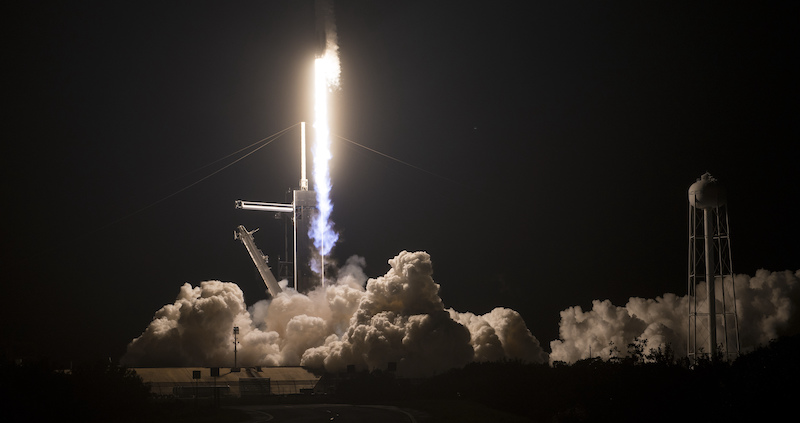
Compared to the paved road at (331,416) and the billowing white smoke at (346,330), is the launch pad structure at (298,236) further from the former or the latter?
the paved road at (331,416)

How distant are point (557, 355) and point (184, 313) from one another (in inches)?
1369

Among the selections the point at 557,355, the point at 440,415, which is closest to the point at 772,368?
the point at 440,415

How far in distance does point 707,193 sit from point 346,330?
33686 mm

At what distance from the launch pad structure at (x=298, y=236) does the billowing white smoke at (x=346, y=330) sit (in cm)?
163

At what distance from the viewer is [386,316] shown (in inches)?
2768

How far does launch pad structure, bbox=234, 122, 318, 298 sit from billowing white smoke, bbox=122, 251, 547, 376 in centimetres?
163

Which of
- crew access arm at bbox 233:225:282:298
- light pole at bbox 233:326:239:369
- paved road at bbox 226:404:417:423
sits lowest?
paved road at bbox 226:404:417:423

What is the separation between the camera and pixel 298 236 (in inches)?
3073

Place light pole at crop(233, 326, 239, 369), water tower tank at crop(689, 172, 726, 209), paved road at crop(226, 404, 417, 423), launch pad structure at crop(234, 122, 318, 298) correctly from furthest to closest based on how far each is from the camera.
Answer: launch pad structure at crop(234, 122, 318, 298) → light pole at crop(233, 326, 239, 369) → water tower tank at crop(689, 172, 726, 209) → paved road at crop(226, 404, 417, 423)

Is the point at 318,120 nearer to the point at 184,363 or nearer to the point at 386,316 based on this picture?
the point at 386,316

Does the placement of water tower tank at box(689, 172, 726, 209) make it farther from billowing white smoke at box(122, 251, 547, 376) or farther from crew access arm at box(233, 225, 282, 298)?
crew access arm at box(233, 225, 282, 298)

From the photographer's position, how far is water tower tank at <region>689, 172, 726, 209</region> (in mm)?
58375

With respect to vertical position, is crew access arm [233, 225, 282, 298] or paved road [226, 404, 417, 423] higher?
crew access arm [233, 225, 282, 298]

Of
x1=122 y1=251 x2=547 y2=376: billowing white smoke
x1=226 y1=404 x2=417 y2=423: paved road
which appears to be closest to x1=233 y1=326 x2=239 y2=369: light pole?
x1=122 y1=251 x2=547 y2=376: billowing white smoke
